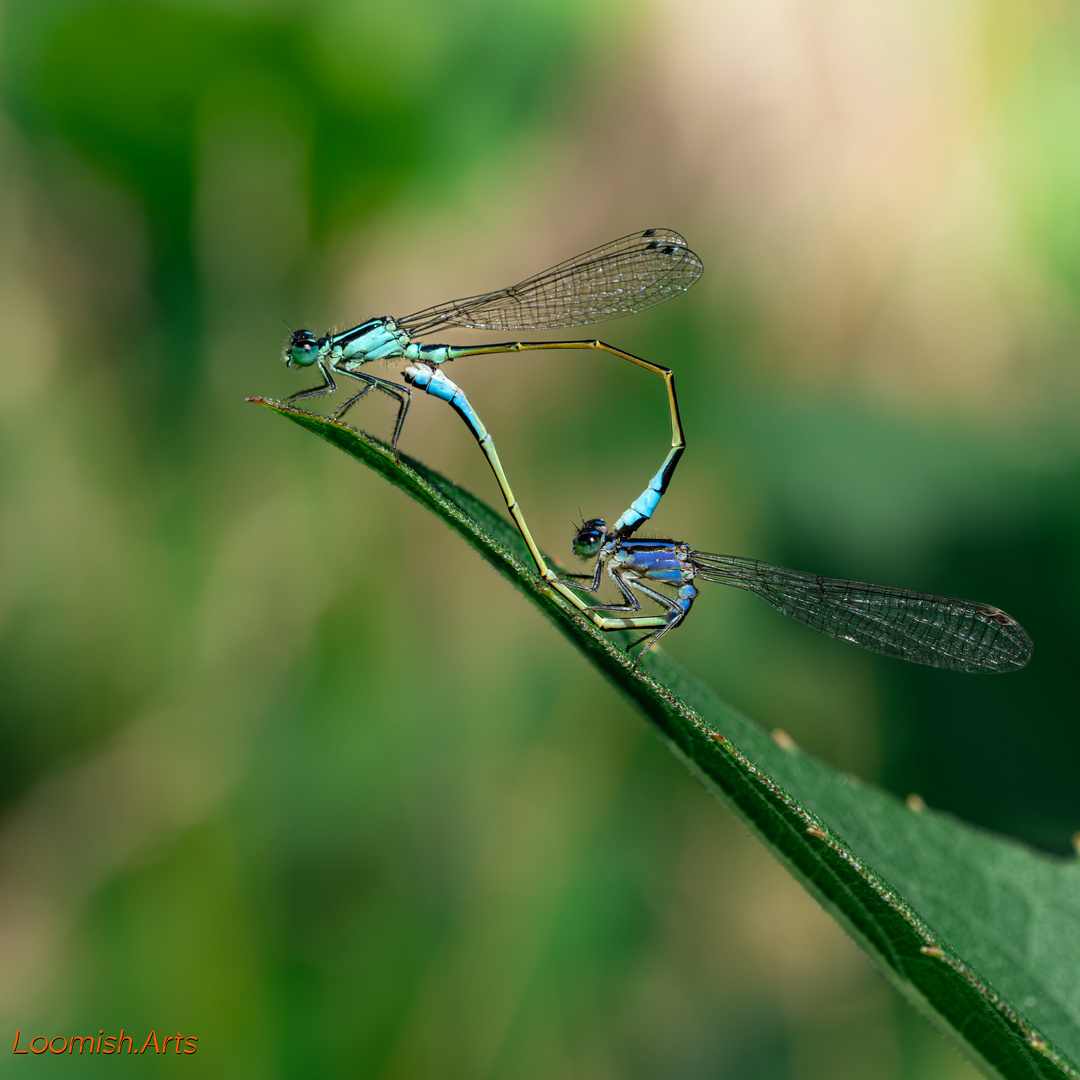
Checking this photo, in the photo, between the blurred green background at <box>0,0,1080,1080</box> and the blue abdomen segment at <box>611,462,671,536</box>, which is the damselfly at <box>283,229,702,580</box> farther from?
the blurred green background at <box>0,0,1080,1080</box>

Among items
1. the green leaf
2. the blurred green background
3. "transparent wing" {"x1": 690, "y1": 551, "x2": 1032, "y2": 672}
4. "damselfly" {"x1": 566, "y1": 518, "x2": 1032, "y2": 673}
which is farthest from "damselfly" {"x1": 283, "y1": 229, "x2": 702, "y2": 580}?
the blurred green background

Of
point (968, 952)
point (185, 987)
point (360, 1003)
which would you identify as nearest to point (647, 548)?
point (968, 952)

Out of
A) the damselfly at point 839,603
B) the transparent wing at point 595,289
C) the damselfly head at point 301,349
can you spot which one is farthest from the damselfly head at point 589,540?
the damselfly head at point 301,349

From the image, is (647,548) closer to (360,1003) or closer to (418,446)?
(360,1003)

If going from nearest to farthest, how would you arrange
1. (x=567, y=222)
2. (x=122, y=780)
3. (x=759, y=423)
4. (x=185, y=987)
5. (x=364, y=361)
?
(x=364, y=361)
(x=185, y=987)
(x=122, y=780)
(x=759, y=423)
(x=567, y=222)

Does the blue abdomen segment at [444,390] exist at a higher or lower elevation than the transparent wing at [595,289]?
lower

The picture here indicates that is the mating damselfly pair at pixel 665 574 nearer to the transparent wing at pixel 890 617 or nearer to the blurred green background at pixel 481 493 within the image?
the transparent wing at pixel 890 617
